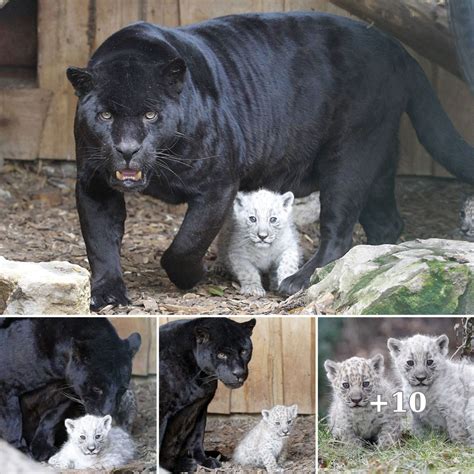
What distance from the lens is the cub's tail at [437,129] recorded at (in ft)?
23.9

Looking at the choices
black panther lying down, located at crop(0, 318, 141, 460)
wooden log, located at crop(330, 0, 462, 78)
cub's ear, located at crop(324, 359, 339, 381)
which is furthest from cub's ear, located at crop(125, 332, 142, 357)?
wooden log, located at crop(330, 0, 462, 78)

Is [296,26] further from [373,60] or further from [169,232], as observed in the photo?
[169,232]

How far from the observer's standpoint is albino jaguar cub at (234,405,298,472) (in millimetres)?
5168

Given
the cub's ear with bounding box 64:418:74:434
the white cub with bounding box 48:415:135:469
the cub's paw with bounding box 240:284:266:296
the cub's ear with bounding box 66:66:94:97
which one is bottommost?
the white cub with bounding box 48:415:135:469

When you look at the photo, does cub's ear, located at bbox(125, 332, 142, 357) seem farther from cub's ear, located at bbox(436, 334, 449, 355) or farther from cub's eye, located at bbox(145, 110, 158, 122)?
cub's eye, located at bbox(145, 110, 158, 122)

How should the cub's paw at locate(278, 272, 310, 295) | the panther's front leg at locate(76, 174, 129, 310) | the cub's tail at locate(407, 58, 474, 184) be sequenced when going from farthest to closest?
the cub's tail at locate(407, 58, 474, 184), the cub's paw at locate(278, 272, 310, 295), the panther's front leg at locate(76, 174, 129, 310)

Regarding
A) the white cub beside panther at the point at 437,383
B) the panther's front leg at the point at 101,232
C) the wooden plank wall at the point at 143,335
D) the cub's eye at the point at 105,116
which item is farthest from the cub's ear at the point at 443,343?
the cub's eye at the point at 105,116

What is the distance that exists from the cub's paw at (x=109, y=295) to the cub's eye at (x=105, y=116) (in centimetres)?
92

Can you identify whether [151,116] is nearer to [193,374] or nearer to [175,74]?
[175,74]

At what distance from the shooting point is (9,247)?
7496mm

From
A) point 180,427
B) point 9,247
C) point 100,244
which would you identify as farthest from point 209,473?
point 9,247

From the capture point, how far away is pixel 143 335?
16.8 ft

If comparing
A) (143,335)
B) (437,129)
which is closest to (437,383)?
(143,335)

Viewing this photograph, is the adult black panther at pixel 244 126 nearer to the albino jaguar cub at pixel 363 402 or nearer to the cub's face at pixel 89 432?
the cub's face at pixel 89 432
